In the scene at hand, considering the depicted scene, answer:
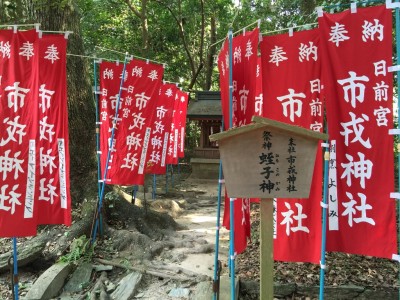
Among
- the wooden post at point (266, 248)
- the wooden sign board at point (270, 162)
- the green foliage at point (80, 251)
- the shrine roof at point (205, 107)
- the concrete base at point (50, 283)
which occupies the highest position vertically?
the shrine roof at point (205, 107)

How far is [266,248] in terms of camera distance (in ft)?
8.96

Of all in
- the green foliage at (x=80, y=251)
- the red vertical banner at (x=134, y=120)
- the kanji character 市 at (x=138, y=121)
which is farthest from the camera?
the kanji character 市 at (x=138, y=121)

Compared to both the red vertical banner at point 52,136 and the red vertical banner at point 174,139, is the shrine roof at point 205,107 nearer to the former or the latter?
the red vertical banner at point 174,139

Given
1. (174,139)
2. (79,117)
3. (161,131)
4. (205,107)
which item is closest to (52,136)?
(79,117)

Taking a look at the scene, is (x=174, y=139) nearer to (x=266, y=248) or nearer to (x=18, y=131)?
(x=18, y=131)

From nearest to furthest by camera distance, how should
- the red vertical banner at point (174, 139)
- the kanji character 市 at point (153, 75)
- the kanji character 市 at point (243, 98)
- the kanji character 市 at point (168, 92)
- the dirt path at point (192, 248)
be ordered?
the kanji character 市 at point (243, 98) → the dirt path at point (192, 248) → the kanji character 市 at point (153, 75) → the kanji character 市 at point (168, 92) → the red vertical banner at point (174, 139)

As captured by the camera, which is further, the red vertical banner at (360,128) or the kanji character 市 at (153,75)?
the kanji character 市 at (153,75)

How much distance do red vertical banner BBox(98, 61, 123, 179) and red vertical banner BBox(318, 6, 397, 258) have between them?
4.12 metres

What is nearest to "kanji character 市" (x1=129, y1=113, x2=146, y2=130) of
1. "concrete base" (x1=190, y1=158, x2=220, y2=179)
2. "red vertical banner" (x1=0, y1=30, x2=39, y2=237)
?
"red vertical banner" (x1=0, y1=30, x2=39, y2=237)

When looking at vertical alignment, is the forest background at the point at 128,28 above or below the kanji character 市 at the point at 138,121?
above

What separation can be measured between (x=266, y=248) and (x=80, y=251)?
403cm

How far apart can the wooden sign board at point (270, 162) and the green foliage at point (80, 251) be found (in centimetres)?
389

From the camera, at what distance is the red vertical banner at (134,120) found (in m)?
6.44

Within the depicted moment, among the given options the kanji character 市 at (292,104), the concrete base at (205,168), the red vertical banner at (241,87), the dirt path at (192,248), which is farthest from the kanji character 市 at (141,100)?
the concrete base at (205,168)
